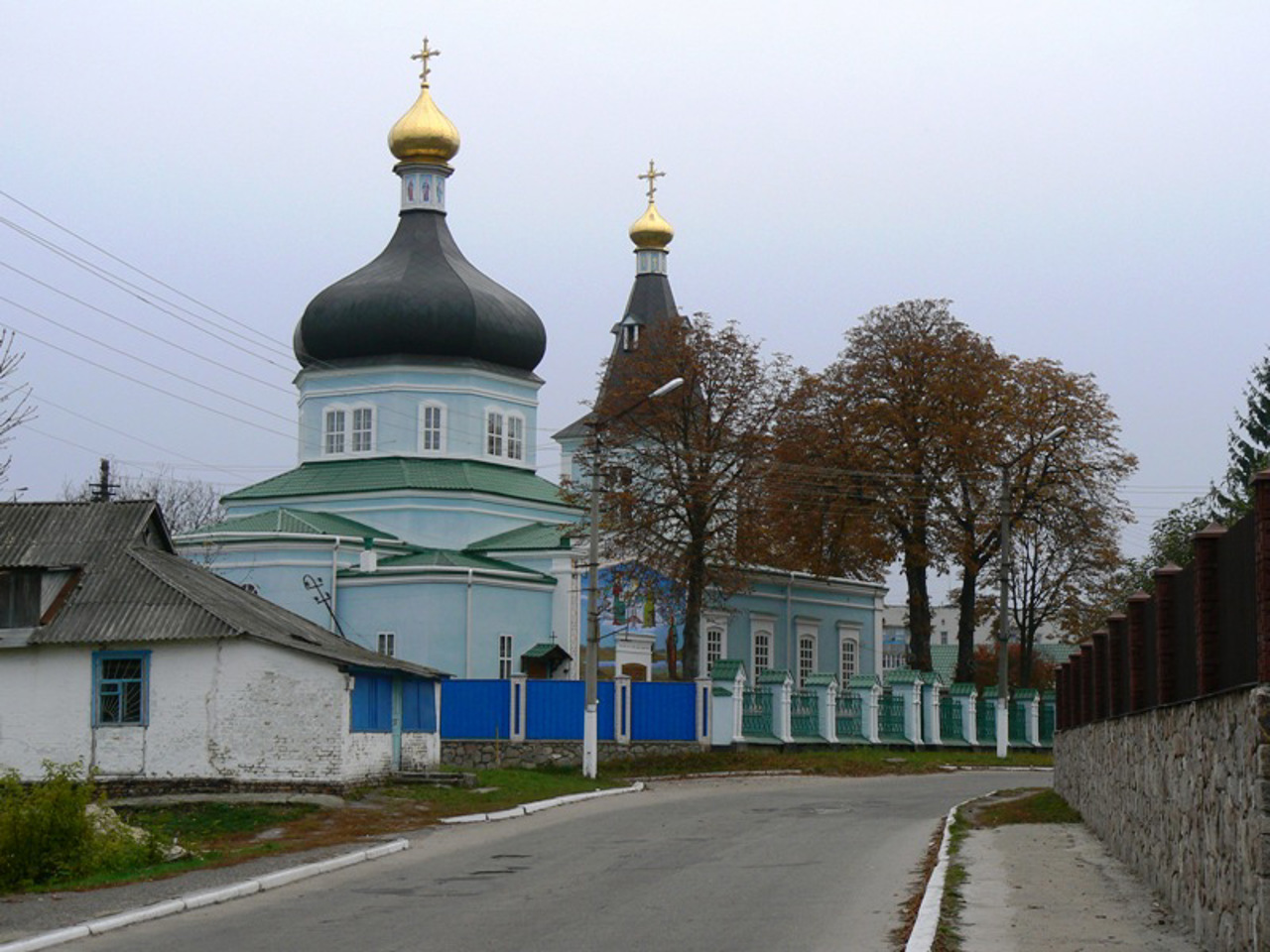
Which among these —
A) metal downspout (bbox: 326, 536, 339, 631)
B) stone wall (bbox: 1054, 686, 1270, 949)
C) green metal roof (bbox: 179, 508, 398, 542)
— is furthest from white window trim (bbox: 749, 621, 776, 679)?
stone wall (bbox: 1054, 686, 1270, 949)

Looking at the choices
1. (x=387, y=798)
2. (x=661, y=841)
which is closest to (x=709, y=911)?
(x=661, y=841)

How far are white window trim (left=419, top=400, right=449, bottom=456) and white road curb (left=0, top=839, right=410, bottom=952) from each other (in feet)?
105

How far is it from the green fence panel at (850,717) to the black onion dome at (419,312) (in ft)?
46.7

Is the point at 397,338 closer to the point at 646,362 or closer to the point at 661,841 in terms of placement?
the point at 646,362

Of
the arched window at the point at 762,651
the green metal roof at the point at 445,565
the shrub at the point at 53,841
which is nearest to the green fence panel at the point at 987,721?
the arched window at the point at 762,651

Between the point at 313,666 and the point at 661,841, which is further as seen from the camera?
the point at 313,666

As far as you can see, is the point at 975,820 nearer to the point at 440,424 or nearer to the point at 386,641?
the point at 386,641

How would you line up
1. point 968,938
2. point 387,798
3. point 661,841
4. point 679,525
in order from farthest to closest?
1. point 679,525
2. point 387,798
3. point 661,841
4. point 968,938

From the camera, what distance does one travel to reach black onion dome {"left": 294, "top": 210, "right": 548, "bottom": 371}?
163ft

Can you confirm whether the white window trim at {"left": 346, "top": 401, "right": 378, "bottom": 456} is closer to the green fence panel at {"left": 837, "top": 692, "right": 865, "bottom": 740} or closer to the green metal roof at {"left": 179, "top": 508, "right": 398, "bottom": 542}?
the green metal roof at {"left": 179, "top": 508, "right": 398, "bottom": 542}

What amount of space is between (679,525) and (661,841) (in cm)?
2398

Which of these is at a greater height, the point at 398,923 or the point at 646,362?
the point at 646,362

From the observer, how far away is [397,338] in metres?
49.6

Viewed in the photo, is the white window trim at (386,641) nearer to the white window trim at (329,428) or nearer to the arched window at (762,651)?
the white window trim at (329,428)
